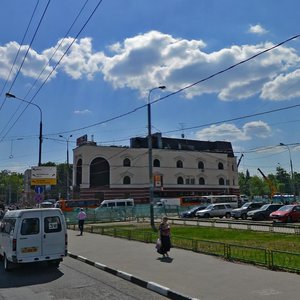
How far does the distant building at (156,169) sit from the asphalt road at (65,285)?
209ft

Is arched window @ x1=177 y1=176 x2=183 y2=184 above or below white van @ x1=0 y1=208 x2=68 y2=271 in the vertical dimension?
above

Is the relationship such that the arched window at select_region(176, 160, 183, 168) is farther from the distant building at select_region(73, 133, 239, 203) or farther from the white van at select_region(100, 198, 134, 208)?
the white van at select_region(100, 198, 134, 208)

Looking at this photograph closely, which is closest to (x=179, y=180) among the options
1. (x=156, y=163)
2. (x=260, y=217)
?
(x=156, y=163)

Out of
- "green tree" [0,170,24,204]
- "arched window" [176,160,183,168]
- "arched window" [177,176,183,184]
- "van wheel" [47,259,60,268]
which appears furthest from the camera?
"green tree" [0,170,24,204]

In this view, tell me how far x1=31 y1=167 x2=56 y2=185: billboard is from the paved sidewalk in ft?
81.7

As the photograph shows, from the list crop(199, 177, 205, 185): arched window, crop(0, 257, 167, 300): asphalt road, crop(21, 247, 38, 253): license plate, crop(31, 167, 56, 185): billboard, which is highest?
crop(199, 177, 205, 185): arched window

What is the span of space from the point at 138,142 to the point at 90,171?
43.3ft

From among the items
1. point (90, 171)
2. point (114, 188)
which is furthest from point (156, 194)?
point (90, 171)

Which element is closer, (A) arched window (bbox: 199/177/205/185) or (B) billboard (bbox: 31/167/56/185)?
(B) billboard (bbox: 31/167/56/185)

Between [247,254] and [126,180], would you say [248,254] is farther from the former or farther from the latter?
[126,180]

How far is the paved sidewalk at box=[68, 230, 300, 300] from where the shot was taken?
903 centimetres

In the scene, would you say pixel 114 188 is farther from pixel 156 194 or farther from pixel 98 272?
pixel 98 272

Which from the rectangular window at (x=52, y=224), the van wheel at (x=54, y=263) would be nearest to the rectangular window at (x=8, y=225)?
the rectangular window at (x=52, y=224)

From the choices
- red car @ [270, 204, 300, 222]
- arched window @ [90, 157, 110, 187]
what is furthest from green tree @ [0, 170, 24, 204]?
red car @ [270, 204, 300, 222]
